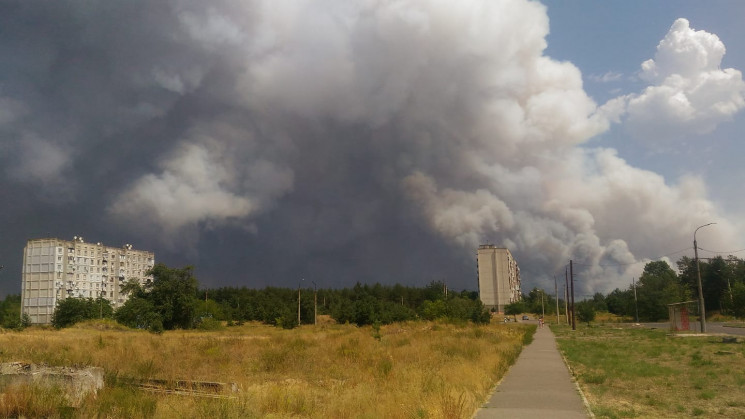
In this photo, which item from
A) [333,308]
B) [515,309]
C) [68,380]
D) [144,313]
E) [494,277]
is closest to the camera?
[68,380]

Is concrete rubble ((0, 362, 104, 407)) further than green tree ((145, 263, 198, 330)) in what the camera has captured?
No

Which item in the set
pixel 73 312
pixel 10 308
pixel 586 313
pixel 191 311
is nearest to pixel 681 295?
pixel 586 313

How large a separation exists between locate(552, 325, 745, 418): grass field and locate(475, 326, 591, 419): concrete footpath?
507 mm

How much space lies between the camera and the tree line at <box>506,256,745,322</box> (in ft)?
281

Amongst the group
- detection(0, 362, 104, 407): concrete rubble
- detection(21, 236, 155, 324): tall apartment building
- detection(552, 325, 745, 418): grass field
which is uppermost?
detection(21, 236, 155, 324): tall apartment building

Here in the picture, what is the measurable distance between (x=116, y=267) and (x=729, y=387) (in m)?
145

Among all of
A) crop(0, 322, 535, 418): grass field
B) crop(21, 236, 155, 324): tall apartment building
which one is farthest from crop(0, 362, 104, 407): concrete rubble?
crop(21, 236, 155, 324): tall apartment building

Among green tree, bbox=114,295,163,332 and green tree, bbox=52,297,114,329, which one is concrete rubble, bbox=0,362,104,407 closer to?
green tree, bbox=114,295,163,332

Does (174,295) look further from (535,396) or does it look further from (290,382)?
(535,396)

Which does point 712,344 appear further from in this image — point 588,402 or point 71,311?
point 71,311

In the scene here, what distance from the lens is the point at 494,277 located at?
15250 cm

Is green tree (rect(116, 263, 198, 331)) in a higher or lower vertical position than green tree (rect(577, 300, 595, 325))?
higher

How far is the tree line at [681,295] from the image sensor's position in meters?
85.5

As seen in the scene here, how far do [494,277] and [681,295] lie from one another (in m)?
61.2
